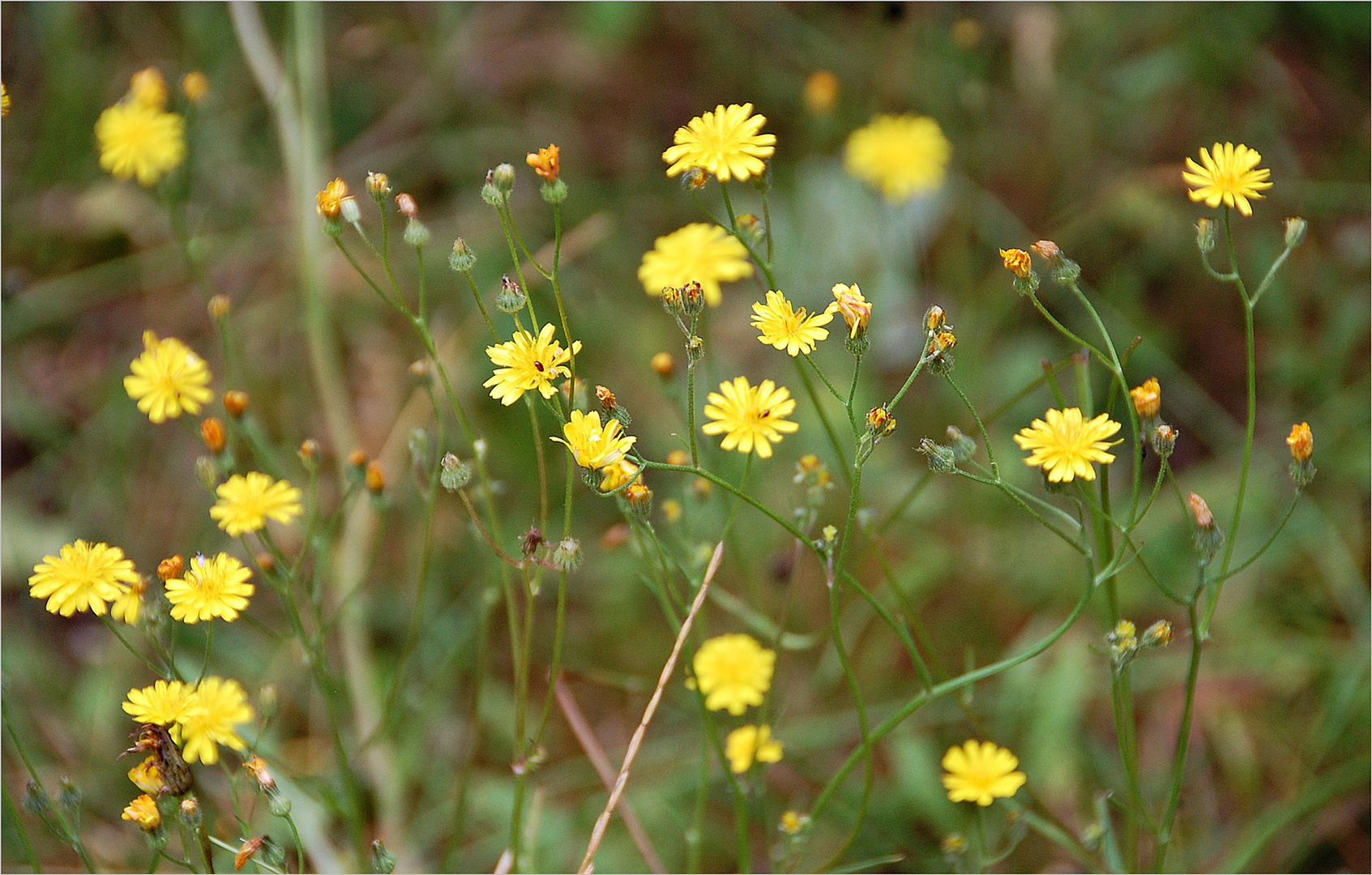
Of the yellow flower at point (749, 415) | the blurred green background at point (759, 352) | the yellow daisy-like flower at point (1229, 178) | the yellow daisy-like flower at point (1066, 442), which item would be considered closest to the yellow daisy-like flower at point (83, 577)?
the blurred green background at point (759, 352)

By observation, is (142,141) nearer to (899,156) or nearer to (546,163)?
(546,163)

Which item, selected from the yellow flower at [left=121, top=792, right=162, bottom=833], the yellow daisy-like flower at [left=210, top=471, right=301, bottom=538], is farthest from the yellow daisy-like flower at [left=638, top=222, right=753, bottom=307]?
the yellow flower at [left=121, top=792, right=162, bottom=833]

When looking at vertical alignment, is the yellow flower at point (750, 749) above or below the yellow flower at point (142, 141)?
below

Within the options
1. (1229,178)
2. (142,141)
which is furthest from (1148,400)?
(142,141)

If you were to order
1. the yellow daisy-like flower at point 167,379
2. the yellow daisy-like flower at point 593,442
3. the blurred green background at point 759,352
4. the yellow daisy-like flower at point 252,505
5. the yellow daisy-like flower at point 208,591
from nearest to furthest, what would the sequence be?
1. the yellow daisy-like flower at point 593,442
2. the yellow daisy-like flower at point 208,591
3. the yellow daisy-like flower at point 252,505
4. the yellow daisy-like flower at point 167,379
5. the blurred green background at point 759,352

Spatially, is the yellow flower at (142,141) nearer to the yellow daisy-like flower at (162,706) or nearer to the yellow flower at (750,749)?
the yellow daisy-like flower at (162,706)

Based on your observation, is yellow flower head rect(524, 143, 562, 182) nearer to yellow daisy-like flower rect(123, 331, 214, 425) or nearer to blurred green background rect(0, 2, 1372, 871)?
blurred green background rect(0, 2, 1372, 871)
